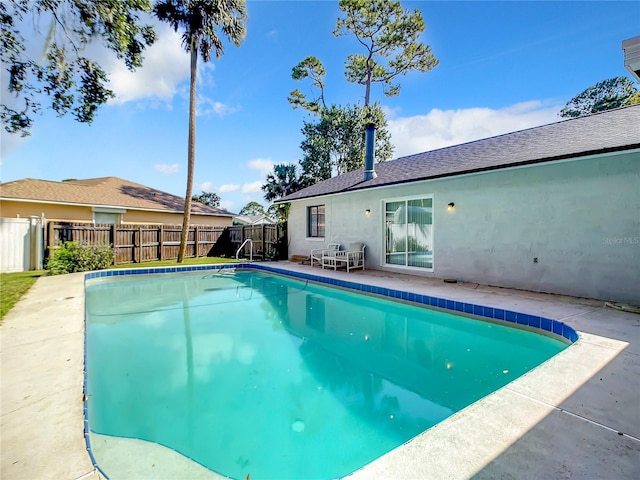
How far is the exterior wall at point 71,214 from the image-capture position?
13.2 m

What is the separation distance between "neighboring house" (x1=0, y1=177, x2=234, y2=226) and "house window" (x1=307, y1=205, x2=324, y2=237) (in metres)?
8.81

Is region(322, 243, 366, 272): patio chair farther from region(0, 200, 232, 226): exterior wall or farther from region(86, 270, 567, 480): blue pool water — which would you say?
region(0, 200, 232, 226): exterior wall

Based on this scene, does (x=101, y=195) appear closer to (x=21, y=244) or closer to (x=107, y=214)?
(x=107, y=214)

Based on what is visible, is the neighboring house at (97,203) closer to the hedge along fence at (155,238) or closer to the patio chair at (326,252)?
the hedge along fence at (155,238)

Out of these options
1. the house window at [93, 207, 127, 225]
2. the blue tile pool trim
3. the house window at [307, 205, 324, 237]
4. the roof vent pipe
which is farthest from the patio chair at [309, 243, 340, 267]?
the house window at [93, 207, 127, 225]

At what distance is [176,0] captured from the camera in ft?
40.5

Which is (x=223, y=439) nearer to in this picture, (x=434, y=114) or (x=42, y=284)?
(x=42, y=284)

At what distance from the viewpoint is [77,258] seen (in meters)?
10.5

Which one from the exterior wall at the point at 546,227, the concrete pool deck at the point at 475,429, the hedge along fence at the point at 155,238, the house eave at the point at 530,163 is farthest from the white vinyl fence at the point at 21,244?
the exterior wall at the point at 546,227

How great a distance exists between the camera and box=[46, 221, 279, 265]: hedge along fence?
1182 centimetres

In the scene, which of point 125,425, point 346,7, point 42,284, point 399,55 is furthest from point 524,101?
point 42,284

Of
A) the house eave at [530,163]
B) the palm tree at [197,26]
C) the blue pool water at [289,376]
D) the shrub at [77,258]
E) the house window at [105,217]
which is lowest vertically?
the blue pool water at [289,376]

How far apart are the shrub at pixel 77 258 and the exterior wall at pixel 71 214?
354 cm

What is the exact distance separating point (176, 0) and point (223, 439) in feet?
52.3
